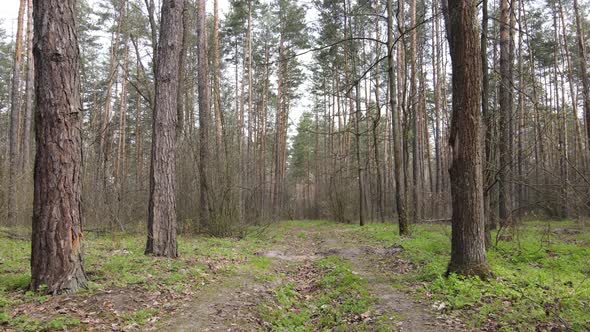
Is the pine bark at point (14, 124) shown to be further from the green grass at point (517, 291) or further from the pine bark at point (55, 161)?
the green grass at point (517, 291)

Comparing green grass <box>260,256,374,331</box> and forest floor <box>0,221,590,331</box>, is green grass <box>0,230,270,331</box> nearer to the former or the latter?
forest floor <box>0,221,590,331</box>

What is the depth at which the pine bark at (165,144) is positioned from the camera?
813 cm

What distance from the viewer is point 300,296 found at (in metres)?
6.85

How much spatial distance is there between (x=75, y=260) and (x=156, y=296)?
3.93ft

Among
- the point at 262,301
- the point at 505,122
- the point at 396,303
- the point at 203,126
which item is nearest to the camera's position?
the point at 396,303

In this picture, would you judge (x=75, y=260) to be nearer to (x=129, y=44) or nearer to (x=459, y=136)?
(x=459, y=136)

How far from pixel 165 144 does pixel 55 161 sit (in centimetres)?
325

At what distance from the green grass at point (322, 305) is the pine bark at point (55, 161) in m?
2.80

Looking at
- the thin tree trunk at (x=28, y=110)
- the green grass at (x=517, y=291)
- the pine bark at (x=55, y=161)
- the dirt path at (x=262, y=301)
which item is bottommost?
the dirt path at (x=262, y=301)

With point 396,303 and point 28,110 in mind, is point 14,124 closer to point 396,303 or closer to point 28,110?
point 28,110

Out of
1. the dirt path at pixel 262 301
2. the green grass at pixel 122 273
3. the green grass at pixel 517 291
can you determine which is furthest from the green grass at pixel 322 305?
the green grass at pixel 122 273

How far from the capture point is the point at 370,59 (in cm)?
2678

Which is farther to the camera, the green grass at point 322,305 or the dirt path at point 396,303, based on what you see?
the green grass at point 322,305

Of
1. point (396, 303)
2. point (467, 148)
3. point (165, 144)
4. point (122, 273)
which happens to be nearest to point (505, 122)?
point (467, 148)
